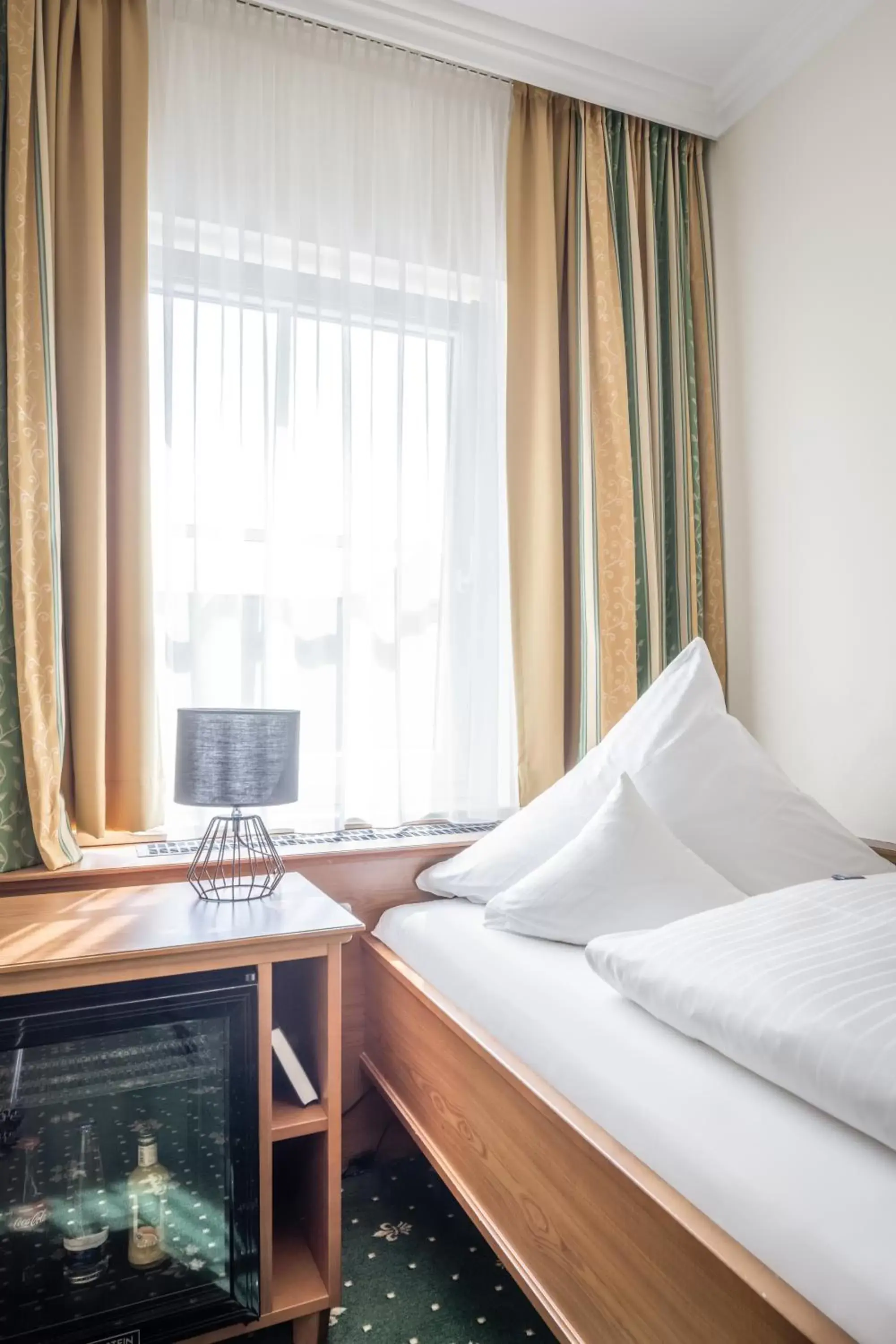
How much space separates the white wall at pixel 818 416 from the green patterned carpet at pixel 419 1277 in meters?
1.28

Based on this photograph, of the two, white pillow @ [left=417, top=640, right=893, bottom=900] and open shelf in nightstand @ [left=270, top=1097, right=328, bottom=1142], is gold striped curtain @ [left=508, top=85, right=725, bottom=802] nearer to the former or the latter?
white pillow @ [left=417, top=640, right=893, bottom=900]

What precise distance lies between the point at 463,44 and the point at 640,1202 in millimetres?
2534

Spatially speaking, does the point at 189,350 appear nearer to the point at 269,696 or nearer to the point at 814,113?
the point at 269,696

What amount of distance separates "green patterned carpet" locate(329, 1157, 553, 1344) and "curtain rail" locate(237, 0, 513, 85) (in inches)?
104

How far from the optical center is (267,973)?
1.44 m

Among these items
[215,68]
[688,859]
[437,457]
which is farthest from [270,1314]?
[215,68]

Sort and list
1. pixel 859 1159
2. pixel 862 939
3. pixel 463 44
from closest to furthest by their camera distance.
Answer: pixel 859 1159, pixel 862 939, pixel 463 44

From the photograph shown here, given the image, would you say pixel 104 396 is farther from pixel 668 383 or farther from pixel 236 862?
pixel 668 383

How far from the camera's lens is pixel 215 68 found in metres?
2.11

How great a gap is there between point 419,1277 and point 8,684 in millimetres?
1351

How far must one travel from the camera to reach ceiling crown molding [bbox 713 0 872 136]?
2193 mm

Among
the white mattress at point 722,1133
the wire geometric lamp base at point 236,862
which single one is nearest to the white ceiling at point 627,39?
the wire geometric lamp base at point 236,862

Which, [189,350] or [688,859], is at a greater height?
[189,350]

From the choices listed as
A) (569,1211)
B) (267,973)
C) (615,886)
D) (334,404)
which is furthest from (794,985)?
(334,404)
